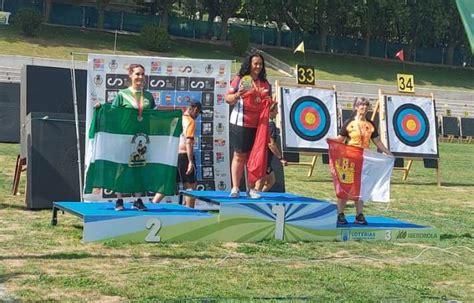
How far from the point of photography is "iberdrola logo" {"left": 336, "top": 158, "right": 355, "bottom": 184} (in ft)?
33.9

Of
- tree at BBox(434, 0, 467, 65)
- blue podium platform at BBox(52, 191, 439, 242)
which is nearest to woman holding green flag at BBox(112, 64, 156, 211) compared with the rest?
blue podium platform at BBox(52, 191, 439, 242)

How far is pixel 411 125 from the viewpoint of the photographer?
1895 cm

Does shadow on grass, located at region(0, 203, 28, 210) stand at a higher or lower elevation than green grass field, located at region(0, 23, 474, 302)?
higher

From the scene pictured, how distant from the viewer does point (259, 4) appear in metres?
54.5

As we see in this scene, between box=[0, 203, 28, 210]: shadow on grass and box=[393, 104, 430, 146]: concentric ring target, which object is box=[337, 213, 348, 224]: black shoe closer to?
box=[0, 203, 28, 210]: shadow on grass

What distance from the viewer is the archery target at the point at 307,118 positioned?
17.8 metres

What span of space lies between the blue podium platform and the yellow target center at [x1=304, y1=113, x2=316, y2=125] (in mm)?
7571

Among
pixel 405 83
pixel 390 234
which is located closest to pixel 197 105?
pixel 390 234

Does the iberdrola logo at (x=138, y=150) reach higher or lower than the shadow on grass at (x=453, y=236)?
higher

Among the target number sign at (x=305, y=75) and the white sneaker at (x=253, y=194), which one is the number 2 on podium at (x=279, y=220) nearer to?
the white sneaker at (x=253, y=194)

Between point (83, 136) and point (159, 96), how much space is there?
1.12 meters

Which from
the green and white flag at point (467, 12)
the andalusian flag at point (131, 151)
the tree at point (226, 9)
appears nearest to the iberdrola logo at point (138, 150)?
the andalusian flag at point (131, 151)

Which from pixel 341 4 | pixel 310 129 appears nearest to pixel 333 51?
pixel 341 4

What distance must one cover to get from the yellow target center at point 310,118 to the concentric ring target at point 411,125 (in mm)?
1926
